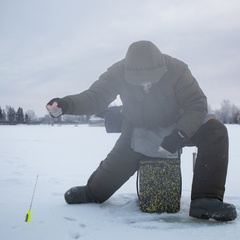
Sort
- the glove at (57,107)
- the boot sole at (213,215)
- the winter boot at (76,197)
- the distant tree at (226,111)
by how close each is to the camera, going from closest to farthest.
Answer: the boot sole at (213,215) < the glove at (57,107) < the winter boot at (76,197) < the distant tree at (226,111)

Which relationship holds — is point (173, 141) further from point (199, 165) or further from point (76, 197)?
point (76, 197)

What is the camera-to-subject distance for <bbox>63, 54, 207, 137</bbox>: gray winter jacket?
2156 millimetres

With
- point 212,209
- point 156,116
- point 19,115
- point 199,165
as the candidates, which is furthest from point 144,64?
point 19,115

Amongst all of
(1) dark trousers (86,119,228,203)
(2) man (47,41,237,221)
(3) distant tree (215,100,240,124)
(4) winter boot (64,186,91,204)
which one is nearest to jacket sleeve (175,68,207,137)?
(2) man (47,41,237,221)

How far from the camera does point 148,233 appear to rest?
5.72 ft

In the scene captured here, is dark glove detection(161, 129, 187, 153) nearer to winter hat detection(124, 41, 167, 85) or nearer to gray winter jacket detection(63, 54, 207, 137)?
gray winter jacket detection(63, 54, 207, 137)

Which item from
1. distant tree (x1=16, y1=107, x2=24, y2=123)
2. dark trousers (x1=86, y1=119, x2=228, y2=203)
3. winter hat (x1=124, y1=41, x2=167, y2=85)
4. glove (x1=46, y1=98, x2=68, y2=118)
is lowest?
dark trousers (x1=86, y1=119, x2=228, y2=203)

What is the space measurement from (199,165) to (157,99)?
1.85 feet

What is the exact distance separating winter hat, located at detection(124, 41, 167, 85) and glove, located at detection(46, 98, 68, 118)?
515 mm

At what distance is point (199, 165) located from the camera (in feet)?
7.18

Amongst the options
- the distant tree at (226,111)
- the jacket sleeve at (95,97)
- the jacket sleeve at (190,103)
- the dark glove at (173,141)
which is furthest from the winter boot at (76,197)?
the distant tree at (226,111)

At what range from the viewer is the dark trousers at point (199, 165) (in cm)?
211

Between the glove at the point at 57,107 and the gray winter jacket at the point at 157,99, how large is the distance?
0.06 metres

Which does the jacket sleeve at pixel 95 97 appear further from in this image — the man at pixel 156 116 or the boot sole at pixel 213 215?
the boot sole at pixel 213 215
